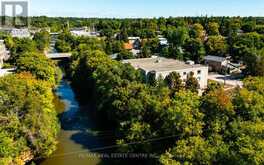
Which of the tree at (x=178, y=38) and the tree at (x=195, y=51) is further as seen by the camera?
the tree at (x=178, y=38)

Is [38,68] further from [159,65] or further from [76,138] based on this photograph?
[159,65]

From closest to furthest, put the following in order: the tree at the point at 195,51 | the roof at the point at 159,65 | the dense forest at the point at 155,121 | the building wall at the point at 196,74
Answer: the dense forest at the point at 155,121
the building wall at the point at 196,74
the roof at the point at 159,65
the tree at the point at 195,51

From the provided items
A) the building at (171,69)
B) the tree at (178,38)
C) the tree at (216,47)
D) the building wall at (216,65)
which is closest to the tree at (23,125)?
the building at (171,69)

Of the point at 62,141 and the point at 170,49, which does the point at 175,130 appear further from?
the point at 170,49

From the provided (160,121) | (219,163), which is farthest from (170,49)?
(219,163)

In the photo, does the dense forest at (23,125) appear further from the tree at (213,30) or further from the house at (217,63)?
the tree at (213,30)

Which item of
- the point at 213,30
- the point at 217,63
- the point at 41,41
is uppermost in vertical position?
the point at 213,30

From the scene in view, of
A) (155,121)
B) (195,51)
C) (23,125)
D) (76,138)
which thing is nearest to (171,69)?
(76,138)

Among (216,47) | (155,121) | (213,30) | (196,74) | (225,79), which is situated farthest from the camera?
(213,30)

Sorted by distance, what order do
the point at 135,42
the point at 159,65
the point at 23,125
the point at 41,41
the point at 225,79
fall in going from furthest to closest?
the point at 135,42 → the point at 41,41 → the point at 225,79 → the point at 159,65 → the point at 23,125
